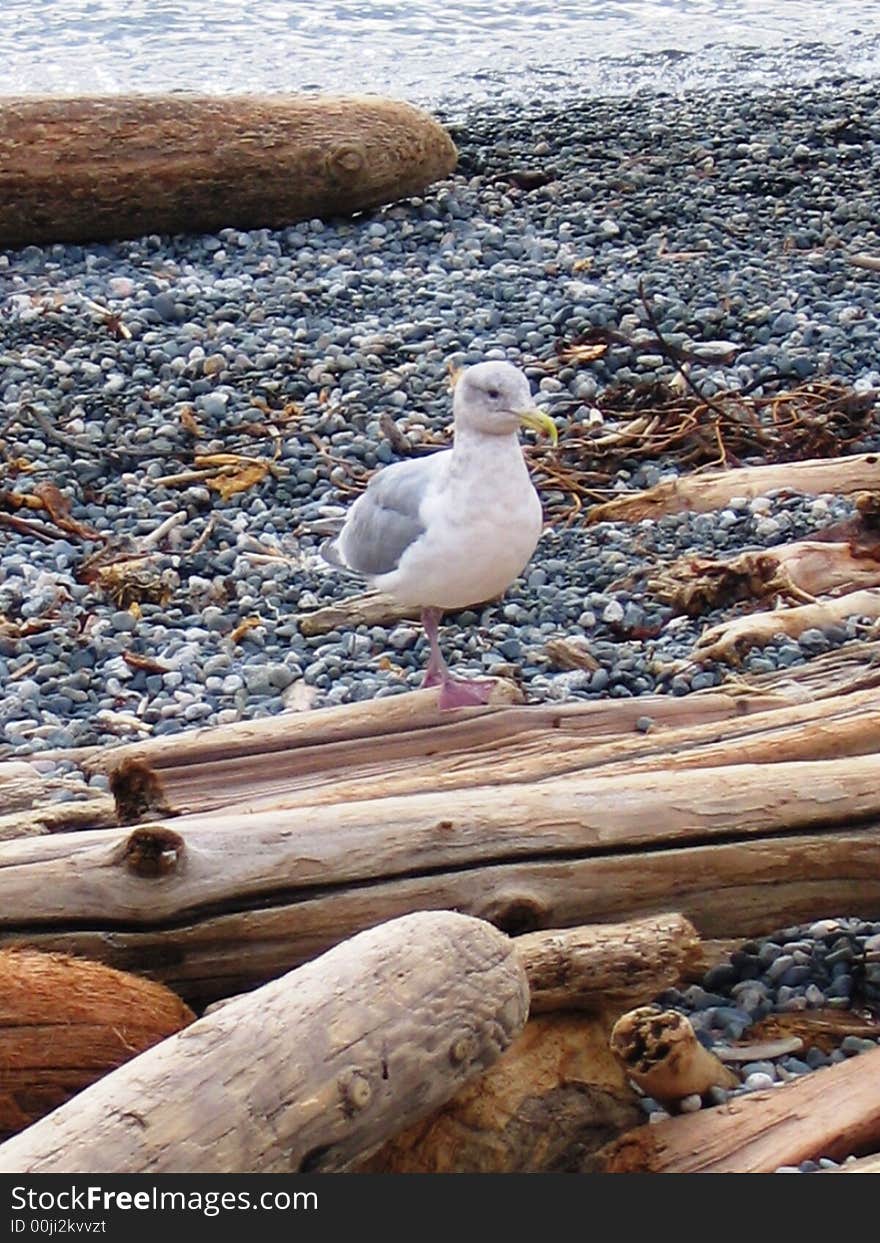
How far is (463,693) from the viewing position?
4.38 meters

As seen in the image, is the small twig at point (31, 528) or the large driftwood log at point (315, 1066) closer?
the large driftwood log at point (315, 1066)

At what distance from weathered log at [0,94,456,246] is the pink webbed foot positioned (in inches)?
220

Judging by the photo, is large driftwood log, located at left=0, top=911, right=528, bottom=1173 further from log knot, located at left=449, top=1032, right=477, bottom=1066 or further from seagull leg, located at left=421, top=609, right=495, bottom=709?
seagull leg, located at left=421, top=609, right=495, bottom=709

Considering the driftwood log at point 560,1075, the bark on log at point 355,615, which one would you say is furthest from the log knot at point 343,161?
the driftwood log at point 560,1075

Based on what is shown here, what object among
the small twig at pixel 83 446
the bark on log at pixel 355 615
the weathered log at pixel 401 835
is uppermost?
the weathered log at pixel 401 835

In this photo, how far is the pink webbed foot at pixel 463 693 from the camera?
14.1ft

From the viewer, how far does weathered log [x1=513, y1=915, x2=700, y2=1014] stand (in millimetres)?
3129

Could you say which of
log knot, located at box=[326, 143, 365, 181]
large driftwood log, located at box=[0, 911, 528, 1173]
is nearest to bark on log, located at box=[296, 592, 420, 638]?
large driftwood log, located at box=[0, 911, 528, 1173]

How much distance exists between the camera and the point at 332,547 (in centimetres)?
527

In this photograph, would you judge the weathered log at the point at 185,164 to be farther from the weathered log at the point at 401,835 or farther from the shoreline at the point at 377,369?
the weathered log at the point at 401,835

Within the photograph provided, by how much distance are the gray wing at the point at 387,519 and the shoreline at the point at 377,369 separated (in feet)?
1.45

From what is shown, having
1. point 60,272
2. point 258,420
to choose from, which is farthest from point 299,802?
point 60,272

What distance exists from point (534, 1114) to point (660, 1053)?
23 cm

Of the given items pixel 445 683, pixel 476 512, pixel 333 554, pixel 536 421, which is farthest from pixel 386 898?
pixel 333 554
